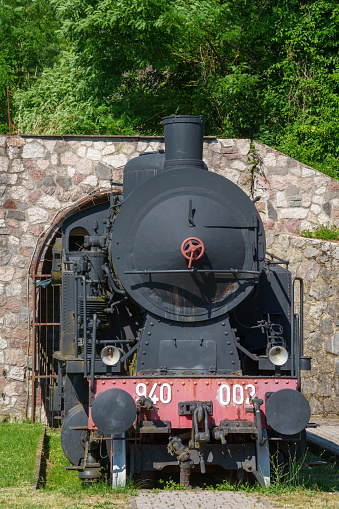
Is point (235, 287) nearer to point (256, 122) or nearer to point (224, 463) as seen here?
point (224, 463)

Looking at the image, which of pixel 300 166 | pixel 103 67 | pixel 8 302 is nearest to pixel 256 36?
pixel 103 67

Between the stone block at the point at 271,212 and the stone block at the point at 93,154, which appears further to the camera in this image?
the stone block at the point at 271,212

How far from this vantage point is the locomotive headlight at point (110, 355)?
6602 millimetres

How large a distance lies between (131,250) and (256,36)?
40.0 ft

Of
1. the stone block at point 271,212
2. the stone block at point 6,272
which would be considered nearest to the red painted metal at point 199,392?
the stone block at point 6,272

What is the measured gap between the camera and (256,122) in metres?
17.4

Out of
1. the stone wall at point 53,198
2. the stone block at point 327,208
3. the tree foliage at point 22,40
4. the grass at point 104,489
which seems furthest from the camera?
the tree foliage at point 22,40

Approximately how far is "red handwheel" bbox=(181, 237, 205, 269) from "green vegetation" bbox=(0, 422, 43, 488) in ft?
8.45

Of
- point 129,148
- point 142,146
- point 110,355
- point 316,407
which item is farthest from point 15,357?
point 110,355

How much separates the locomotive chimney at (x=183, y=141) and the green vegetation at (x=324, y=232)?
5.01m

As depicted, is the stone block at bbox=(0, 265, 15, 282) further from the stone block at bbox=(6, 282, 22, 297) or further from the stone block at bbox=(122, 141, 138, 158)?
the stone block at bbox=(122, 141, 138, 158)

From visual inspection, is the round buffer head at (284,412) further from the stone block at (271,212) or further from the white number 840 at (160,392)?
A: the stone block at (271,212)

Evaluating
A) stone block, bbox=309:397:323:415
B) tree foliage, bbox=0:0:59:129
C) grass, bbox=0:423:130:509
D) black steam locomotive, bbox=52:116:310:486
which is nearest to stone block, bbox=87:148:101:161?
black steam locomotive, bbox=52:116:310:486

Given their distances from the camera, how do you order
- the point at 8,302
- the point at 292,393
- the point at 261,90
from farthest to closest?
1. the point at 261,90
2. the point at 8,302
3. the point at 292,393
